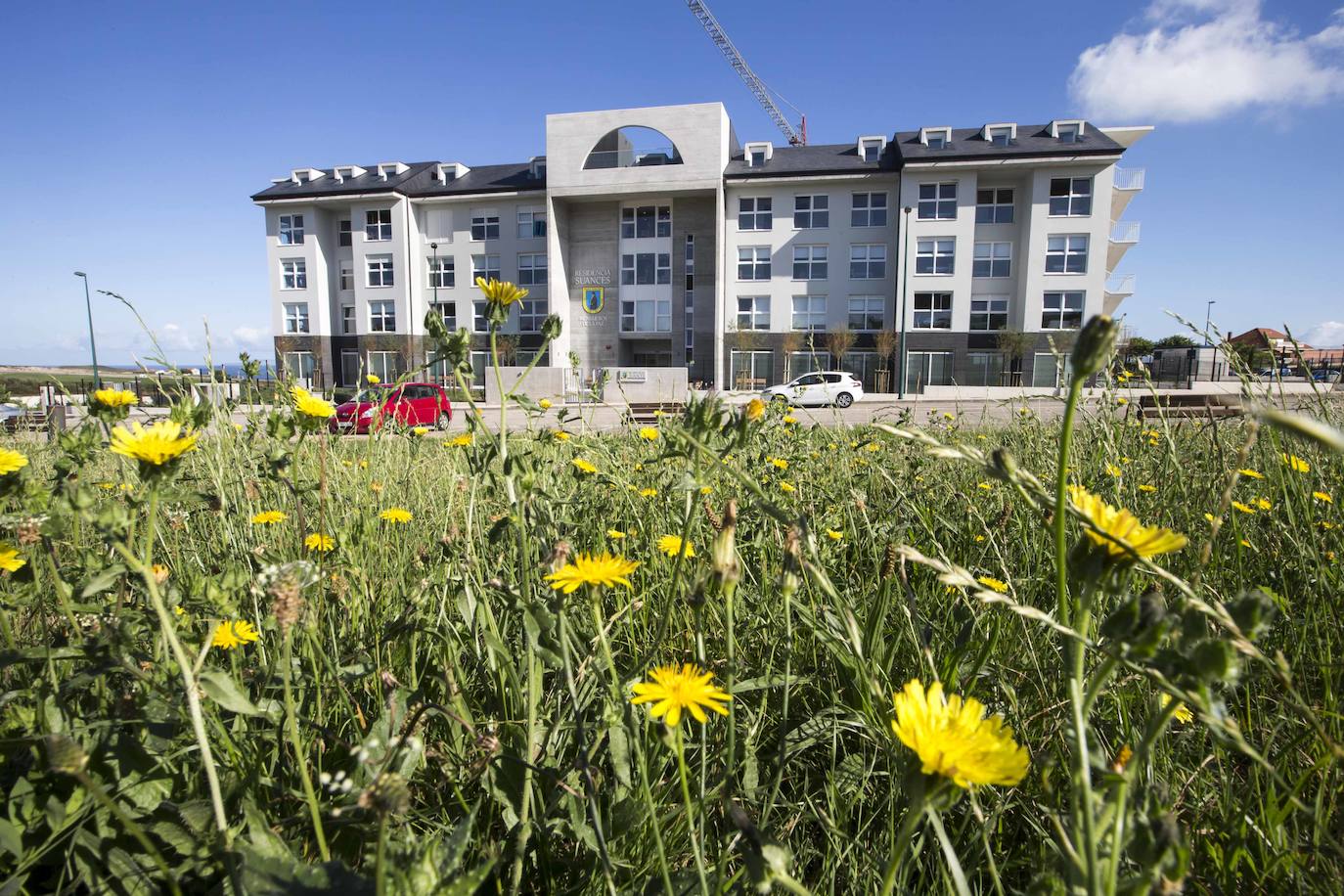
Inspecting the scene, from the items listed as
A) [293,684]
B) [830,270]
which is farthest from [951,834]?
[830,270]

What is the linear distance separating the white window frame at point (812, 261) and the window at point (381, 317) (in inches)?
704

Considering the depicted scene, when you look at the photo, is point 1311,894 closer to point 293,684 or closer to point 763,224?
point 293,684

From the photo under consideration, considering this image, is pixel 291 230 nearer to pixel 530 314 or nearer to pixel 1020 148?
pixel 530 314

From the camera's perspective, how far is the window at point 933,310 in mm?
25516

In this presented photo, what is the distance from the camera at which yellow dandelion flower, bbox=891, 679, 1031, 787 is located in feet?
1.52

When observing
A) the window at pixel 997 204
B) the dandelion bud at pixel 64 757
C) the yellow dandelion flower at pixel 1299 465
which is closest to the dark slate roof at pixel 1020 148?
the window at pixel 997 204

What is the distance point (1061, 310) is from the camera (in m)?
24.4

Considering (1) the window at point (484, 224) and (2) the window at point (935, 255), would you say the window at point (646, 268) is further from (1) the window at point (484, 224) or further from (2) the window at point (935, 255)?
(2) the window at point (935, 255)

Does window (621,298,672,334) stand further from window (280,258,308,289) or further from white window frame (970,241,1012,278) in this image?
window (280,258,308,289)

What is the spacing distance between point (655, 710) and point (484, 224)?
31409 millimetres

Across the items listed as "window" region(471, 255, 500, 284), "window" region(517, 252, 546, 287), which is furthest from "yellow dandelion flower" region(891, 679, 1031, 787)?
"window" region(471, 255, 500, 284)

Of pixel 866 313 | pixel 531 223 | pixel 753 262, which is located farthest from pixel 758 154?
pixel 531 223

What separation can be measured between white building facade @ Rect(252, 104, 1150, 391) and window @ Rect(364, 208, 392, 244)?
87mm

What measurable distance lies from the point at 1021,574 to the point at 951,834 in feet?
2.97
